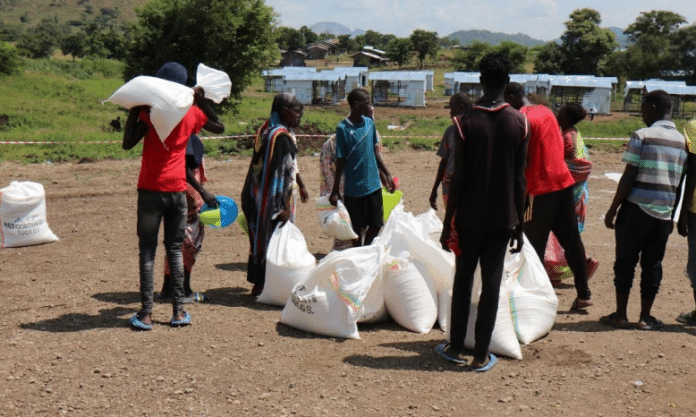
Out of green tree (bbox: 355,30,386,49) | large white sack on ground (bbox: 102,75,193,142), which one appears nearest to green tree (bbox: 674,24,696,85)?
large white sack on ground (bbox: 102,75,193,142)

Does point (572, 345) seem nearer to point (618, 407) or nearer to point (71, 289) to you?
point (618, 407)

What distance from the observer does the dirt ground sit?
3.56 m

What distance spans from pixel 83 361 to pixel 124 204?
597cm

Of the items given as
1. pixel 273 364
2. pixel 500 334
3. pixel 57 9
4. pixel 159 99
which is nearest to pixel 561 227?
pixel 500 334

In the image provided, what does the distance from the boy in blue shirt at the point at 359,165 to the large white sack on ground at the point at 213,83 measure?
4.03ft

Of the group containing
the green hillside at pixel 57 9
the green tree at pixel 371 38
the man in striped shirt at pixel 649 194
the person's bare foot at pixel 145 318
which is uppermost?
the green hillside at pixel 57 9

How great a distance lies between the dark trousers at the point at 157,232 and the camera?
4379 mm

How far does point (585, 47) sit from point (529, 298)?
59.9 m

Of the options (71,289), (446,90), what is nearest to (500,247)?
(71,289)

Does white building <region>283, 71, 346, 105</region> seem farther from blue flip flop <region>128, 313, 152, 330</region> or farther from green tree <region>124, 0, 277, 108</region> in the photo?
blue flip flop <region>128, 313, 152, 330</region>

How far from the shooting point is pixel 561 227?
5.32 meters

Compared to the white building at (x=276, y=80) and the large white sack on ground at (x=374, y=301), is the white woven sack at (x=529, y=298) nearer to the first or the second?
the large white sack on ground at (x=374, y=301)

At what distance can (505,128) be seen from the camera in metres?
3.65

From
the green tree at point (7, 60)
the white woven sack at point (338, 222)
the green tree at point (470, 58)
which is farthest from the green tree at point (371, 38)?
the white woven sack at point (338, 222)
